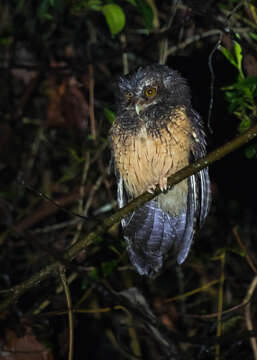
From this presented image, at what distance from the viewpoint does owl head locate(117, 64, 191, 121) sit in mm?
2703

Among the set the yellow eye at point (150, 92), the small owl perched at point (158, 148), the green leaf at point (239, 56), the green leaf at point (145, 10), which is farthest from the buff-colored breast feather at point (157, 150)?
the green leaf at point (145, 10)

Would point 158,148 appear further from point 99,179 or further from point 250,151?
point 99,179

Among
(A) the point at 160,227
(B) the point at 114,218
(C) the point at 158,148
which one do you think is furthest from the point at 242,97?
(A) the point at 160,227

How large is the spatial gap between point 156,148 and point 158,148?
0.04 feet

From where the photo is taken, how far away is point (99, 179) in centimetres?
345

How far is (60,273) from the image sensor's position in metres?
2.12

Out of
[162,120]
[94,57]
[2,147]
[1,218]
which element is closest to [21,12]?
[94,57]

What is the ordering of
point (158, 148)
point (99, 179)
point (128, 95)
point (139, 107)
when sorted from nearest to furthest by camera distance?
point (158, 148) < point (139, 107) < point (128, 95) < point (99, 179)

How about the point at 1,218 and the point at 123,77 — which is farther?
the point at 1,218

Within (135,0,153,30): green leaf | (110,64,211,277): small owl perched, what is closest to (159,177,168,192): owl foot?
(110,64,211,277): small owl perched

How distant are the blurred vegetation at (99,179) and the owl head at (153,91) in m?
0.21

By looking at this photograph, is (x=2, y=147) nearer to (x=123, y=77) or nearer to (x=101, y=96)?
(x=101, y=96)

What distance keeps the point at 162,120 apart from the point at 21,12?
215 centimetres

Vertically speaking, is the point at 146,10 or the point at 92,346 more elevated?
the point at 146,10
